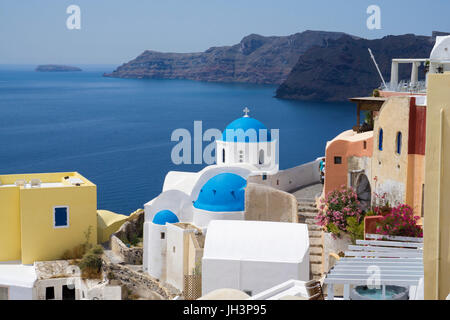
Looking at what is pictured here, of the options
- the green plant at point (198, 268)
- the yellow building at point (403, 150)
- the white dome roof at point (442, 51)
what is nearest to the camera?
the yellow building at point (403, 150)

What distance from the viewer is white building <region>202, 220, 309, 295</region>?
14.9m

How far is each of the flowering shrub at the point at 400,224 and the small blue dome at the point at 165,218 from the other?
761cm

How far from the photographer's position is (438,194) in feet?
30.2

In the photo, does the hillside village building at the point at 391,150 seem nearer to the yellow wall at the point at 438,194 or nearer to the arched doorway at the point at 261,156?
the arched doorway at the point at 261,156

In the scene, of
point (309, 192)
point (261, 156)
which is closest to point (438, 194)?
point (309, 192)

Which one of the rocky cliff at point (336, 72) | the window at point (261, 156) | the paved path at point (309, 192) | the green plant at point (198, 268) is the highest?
the rocky cliff at point (336, 72)

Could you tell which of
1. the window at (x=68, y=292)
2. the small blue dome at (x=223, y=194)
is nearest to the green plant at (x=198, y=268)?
the small blue dome at (x=223, y=194)

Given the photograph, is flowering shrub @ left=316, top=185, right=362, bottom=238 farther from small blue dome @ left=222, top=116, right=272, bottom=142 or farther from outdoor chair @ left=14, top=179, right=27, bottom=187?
outdoor chair @ left=14, top=179, right=27, bottom=187

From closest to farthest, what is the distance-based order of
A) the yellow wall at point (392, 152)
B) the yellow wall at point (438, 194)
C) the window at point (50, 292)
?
the yellow wall at point (438, 194)
the yellow wall at point (392, 152)
the window at point (50, 292)

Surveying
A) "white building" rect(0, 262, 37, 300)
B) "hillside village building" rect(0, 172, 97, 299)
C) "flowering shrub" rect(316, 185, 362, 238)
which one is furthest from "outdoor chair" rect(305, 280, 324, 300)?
"hillside village building" rect(0, 172, 97, 299)

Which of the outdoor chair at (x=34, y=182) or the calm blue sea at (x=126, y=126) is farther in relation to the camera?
the calm blue sea at (x=126, y=126)

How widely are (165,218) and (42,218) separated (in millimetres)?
3666

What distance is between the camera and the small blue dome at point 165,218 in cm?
1966

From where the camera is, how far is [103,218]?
2314 centimetres
